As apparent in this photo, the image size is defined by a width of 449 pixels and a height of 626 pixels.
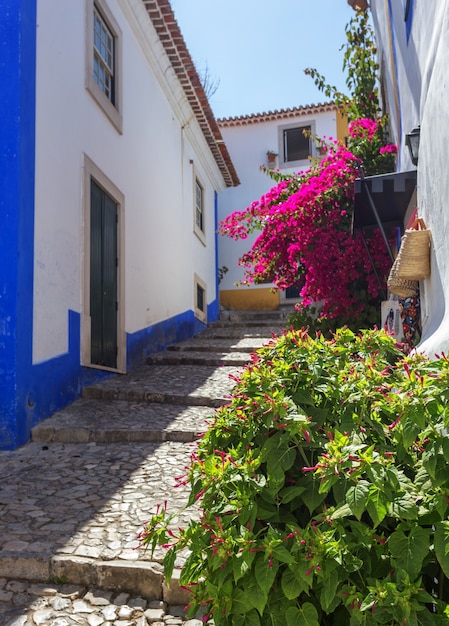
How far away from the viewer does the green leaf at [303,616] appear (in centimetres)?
152

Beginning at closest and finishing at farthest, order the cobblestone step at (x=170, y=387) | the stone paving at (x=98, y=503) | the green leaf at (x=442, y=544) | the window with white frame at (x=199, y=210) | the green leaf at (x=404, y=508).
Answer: the green leaf at (x=442, y=544) < the green leaf at (x=404, y=508) < the stone paving at (x=98, y=503) < the cobblestone step at (x=170, y=387) < the window with white frame at (x=199, y=210)

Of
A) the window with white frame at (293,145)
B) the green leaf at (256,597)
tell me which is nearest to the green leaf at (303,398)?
the green leaf at (256,597)

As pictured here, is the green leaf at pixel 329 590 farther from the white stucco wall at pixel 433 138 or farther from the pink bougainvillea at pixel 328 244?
the pink bougainvillea at pixel 328 244

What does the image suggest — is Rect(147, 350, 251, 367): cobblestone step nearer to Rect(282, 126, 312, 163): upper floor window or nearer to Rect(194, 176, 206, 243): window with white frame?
Rect(194, 176, 206, 243): window with white frame

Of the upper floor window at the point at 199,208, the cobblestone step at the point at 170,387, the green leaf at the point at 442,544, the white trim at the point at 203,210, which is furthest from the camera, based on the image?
the upper floor window at the point at 199,208

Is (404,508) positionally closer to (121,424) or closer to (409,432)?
(409,432)

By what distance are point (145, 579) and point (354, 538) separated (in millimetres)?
1423

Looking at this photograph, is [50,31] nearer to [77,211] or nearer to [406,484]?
[77,211]

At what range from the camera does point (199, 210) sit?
42.7 feet

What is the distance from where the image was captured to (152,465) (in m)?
4.21

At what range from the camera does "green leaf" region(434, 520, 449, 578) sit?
1.39 metres

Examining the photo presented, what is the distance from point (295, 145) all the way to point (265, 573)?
15.3 m

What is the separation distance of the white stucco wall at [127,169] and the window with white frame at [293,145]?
3.16m

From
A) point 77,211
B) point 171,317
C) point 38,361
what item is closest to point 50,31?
point 77,211
